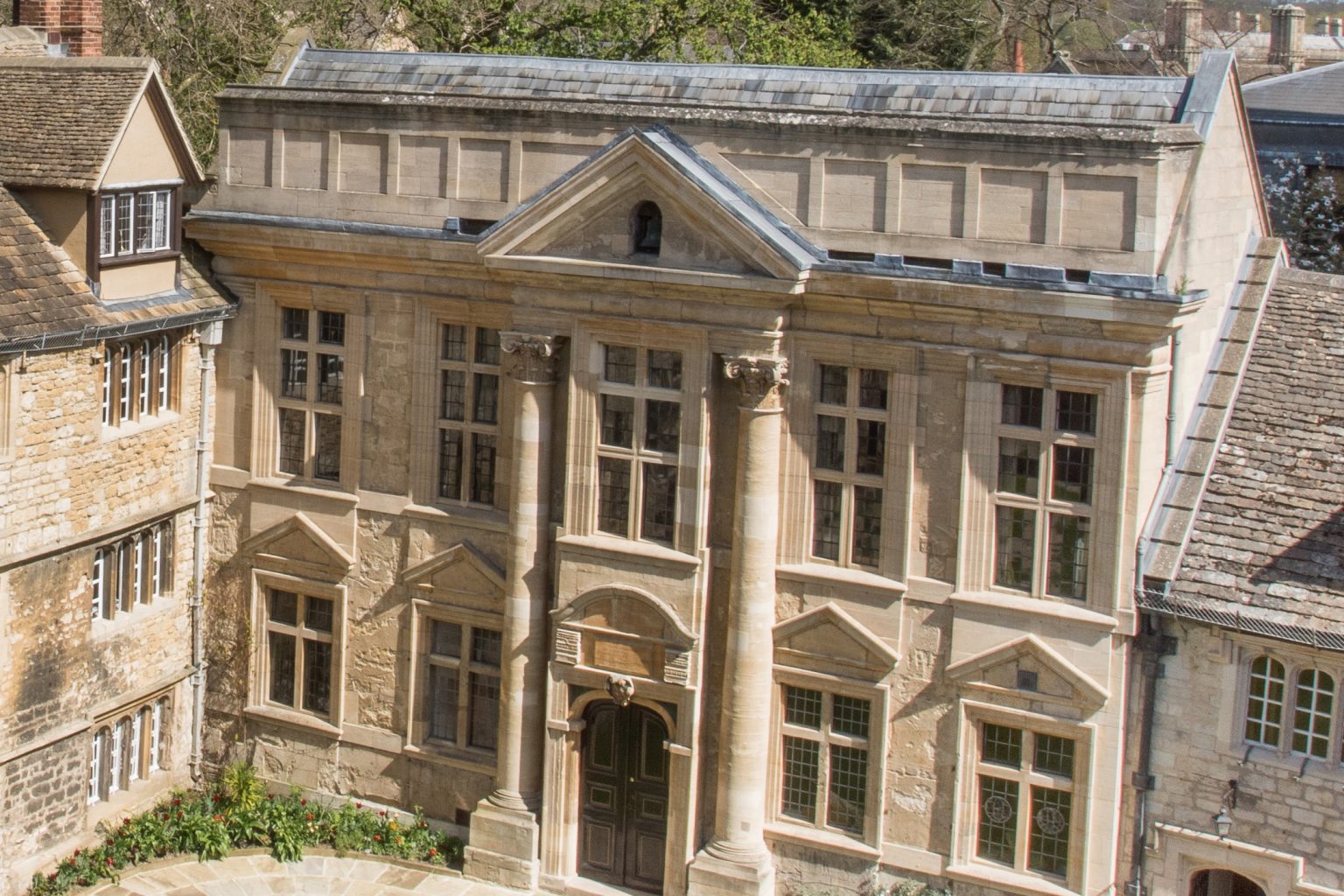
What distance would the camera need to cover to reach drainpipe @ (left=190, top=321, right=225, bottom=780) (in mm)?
23547

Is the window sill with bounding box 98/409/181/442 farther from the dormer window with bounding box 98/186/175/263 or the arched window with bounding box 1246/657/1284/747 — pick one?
the arched window with bounding box 1246/657/1284/747

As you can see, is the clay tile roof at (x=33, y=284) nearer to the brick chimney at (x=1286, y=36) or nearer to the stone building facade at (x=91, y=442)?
the stone building facade at (x=91, y=442)

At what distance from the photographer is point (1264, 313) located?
21.3 metres

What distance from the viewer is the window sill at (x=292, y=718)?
23.5m

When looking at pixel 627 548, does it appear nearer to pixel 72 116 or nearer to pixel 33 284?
pixel 33 284

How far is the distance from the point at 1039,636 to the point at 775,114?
6558 mm

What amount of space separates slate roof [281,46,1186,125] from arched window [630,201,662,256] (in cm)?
128

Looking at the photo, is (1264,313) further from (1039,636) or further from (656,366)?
(656,366)

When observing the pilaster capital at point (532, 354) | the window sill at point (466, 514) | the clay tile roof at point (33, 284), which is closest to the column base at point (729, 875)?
the window sill at point (466, 514)

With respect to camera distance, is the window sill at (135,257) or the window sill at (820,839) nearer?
the window sill at (820,839)

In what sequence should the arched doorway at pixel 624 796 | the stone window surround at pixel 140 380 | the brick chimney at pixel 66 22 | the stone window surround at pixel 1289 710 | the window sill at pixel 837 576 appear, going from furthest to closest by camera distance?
the brick chimney at pixel 66 22 → the stone window surround at pixel 140 380 → the arched doorway at pixel 624 796 → the window sill at pixel 837 576 → the stone window surround at pixel 1289 710

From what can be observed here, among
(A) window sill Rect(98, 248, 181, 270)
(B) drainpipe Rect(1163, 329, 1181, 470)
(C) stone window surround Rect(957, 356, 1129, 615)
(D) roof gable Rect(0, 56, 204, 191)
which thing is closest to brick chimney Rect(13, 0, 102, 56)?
(D) roof gable Rect(0, 56, 204, 191)

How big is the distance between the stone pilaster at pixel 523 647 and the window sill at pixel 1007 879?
533 centimetres

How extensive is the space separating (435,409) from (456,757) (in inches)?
177
